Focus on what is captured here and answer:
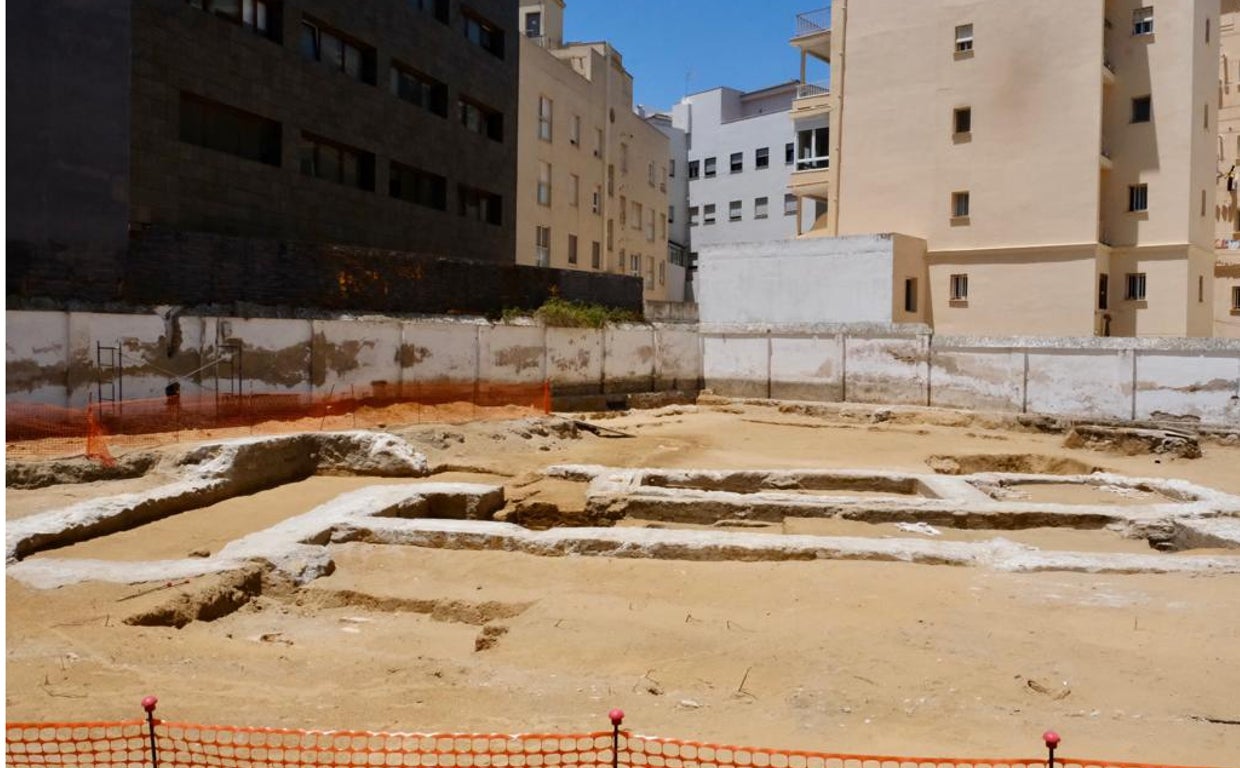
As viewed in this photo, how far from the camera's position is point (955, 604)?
7625 millimetres

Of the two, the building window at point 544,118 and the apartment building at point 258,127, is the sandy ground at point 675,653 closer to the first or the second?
the apartment building at point 258,127

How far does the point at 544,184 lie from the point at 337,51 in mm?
14240

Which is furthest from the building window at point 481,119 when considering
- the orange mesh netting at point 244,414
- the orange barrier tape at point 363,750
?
the orange barrier tape at point 363,750

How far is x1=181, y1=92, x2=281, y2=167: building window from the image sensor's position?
22.0 m

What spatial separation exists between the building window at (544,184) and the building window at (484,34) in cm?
572

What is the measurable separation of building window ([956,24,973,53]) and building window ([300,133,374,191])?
20627mm

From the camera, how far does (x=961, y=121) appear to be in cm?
3319

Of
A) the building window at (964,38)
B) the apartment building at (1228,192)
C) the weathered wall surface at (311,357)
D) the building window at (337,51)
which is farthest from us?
the apartment building at (1228,192)

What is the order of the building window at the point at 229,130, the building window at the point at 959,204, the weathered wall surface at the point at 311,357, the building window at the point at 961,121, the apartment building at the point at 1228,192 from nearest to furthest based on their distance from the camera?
the weathered wall surface at the point at 311,357 → the building window at the point at 229,130 → the building window at the point at 961,121 → the building window at the point at 959,204 → the apartment building at the point at 1228,192

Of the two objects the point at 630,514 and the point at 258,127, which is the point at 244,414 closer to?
the point at 630,514

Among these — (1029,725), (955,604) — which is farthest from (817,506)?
(1029,725)

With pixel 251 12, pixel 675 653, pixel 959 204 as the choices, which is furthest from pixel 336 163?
pixel 675 653

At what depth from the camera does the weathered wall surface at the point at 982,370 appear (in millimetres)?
20672

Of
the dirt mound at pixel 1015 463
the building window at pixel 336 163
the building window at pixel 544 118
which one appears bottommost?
the dirt mound at pixel 1015 463
